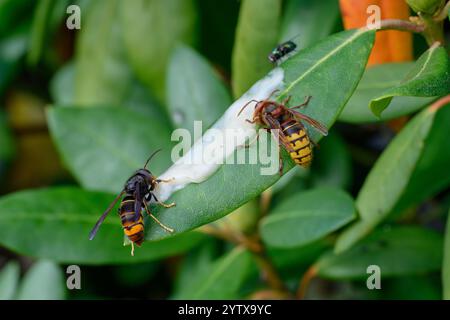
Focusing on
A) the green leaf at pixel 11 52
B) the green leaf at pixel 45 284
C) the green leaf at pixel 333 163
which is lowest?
the green leaf at pixel 45 284

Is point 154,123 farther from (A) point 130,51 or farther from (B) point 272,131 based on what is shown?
(B) point 272,131

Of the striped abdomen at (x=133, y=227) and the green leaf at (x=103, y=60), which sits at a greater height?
the green leaf at (x=103, y=60)

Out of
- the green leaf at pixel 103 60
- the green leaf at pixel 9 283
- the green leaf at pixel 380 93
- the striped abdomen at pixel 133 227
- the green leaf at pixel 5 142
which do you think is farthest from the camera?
the green leaf at pixel 5 142

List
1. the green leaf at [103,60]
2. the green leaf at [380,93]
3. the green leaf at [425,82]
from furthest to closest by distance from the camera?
the green leaf at [103,60]
the green leaf at [380,93]
the green leaf at [425,82]

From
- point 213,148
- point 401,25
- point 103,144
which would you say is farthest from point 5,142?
point 401,25

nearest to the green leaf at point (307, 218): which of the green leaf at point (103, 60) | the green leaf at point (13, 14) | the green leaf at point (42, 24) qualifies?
the green leaf at point (103, 60)

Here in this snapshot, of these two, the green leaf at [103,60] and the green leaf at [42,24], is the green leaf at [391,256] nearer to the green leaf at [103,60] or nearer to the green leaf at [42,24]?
the green leaf at [103,60]

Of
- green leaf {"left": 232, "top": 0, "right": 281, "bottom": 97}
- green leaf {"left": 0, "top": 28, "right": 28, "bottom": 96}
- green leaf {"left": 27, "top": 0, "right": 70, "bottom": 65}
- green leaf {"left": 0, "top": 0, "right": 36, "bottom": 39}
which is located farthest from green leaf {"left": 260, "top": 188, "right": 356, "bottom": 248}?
green leaf {"left": 0, "top": 28, "right": 28, "bottom": 96}

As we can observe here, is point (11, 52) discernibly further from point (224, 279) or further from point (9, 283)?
point (224, 279)

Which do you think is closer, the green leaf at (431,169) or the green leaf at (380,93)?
the green leaf at (380,93)
